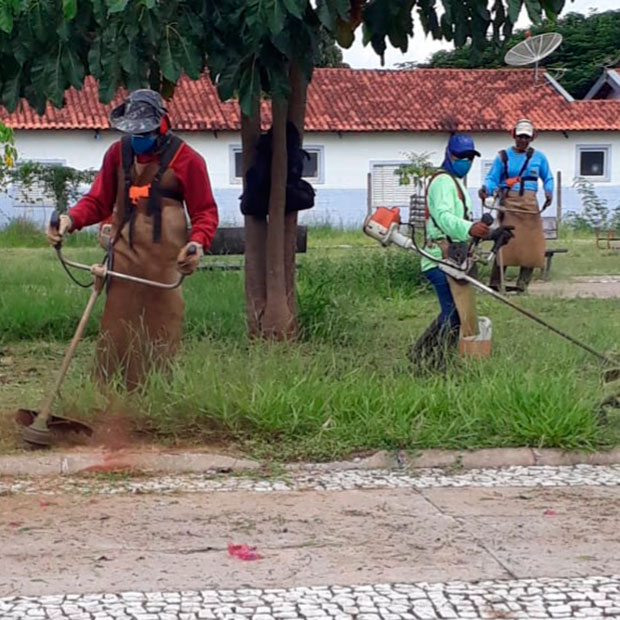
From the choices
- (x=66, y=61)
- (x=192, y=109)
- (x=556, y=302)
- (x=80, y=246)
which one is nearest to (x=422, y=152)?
(x=192, y=109)

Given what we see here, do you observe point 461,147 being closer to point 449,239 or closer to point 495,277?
point 449,239

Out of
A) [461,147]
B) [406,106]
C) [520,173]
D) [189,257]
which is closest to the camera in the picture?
[189,257]

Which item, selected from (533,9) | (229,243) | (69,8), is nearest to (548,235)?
(229,243)

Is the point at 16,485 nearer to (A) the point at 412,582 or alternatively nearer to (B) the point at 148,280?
(B) the point at 148,280

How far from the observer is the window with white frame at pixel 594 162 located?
31347 mm

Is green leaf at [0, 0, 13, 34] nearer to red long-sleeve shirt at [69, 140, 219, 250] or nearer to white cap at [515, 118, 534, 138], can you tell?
red long-sleeve shirt at [69, 140, 219, 250]

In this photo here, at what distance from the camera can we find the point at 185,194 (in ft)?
22.1

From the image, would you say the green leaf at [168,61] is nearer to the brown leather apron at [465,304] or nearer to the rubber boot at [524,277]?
the brown leather apron at [465,304]

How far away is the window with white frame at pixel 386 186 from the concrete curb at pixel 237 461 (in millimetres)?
24171

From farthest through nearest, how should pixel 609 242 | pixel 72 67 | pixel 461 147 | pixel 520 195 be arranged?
pixel 609 242, pixel 520 195, pixel 461 147, pixel 72 67

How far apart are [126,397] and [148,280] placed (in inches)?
26.1

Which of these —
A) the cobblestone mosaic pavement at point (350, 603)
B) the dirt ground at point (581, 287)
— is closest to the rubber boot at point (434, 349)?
the cobblestone mosaic pavement at point (350, 603)

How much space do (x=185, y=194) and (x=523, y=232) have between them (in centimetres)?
665

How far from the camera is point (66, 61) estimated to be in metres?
7.06
